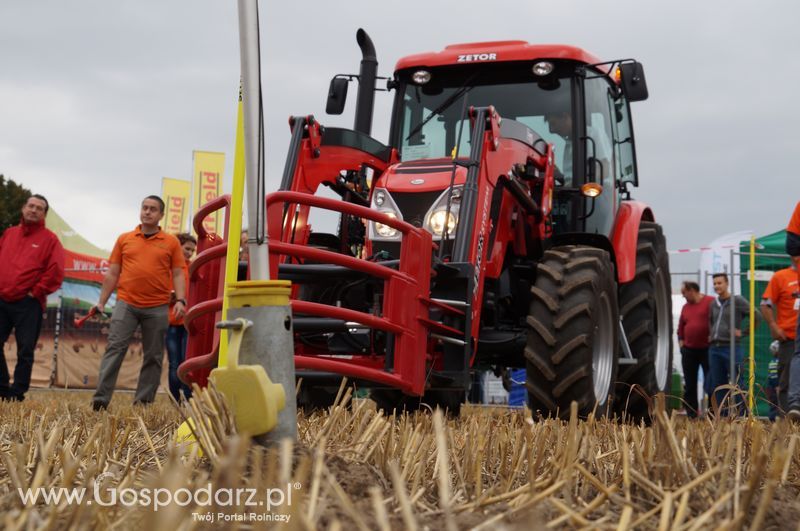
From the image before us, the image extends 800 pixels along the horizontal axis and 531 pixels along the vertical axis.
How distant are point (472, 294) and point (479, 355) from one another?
126 centimetres

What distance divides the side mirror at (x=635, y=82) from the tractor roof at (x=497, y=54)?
0.97 feet

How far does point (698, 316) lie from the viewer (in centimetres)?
1204

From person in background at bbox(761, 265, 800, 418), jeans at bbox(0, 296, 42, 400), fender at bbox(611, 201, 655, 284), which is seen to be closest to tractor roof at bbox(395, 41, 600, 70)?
fender at bbox(611, 201, 655, 284)

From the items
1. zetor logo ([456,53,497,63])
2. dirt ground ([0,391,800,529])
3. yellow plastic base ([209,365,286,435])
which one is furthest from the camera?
zetor logo ([456,53,497,63])

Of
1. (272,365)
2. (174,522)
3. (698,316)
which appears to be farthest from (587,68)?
(698,316)

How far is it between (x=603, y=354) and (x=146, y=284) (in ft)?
13.2

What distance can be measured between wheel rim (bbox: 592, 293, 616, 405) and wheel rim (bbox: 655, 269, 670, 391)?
210 cm

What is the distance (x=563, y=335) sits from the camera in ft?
16.3

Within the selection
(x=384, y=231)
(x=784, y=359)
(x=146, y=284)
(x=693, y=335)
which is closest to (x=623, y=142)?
(x=384, y=231)

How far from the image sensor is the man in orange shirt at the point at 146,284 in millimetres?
7836

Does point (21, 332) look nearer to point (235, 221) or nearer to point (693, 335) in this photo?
point (235, 221)

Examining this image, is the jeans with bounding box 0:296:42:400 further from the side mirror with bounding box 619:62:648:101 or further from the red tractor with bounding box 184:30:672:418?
the side mirror with bounding box 619:62:648:101

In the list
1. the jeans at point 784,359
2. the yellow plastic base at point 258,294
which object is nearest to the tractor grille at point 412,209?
the yellow plastic base at point 258,294

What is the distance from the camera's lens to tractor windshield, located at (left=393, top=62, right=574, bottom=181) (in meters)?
6.23
